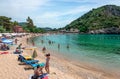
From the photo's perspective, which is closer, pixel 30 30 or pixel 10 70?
pixel 10 70

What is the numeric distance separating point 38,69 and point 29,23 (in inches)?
5784

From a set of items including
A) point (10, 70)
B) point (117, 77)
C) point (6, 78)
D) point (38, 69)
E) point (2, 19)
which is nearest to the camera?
point (38, 69)

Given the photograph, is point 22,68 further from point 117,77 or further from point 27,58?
point 117,77

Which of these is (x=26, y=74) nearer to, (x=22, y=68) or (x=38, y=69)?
(x=22, y=68)

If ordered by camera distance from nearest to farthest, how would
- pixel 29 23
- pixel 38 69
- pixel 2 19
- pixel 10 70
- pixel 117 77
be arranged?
pixel 38 69, pixel 10 70, pixel 117 77, pixel 2 19, pixel 29 23

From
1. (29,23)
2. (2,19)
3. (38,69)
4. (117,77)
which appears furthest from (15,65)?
(29,23)

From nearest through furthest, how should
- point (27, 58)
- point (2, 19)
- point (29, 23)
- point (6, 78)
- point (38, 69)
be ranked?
point (38, 69)
point (6, 78)
point (27, 58)
point (2, 19)
point (29, 23)

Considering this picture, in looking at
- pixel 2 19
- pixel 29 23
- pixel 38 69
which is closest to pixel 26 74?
pixel 38 69

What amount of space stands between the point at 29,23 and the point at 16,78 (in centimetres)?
14414

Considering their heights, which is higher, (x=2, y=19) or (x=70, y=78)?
(x=2, y=19)

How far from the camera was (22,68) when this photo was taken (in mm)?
20516

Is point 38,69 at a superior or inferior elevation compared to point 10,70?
superior

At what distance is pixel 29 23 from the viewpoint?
159 meters

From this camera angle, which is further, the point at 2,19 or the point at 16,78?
the point at 2,19
